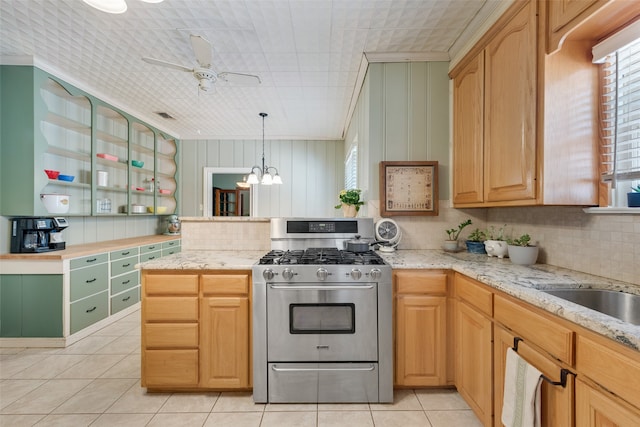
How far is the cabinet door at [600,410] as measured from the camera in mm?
782

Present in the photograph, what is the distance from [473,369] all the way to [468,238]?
1119mm

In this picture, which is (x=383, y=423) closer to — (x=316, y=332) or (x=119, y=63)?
(x=316, y=332)

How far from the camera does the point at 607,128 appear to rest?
1.43 meters

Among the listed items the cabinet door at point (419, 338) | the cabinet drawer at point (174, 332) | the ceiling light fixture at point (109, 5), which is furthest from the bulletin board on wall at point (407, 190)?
the ceiling light fixture at point (109, 5)

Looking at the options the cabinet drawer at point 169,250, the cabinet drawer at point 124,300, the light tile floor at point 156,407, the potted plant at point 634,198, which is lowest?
the light tile floor at point 156,407

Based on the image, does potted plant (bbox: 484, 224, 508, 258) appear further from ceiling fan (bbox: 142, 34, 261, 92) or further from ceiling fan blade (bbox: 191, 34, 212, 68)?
ceiling fan blade (bbox: 191, 34, 212, 68)

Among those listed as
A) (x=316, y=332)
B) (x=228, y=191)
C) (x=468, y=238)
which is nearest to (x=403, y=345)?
(x=316, y=332)

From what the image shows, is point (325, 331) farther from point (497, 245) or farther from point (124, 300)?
point (124, 300)

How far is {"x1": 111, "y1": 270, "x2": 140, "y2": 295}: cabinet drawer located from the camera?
125 inches

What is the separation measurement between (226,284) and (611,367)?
1.77 m

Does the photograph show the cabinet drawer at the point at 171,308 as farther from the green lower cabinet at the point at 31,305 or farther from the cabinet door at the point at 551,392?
the cabinet door at the point at 551,392

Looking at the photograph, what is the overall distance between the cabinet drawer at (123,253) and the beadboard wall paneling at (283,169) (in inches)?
75.9

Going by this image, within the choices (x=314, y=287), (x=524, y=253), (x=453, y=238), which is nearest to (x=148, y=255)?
(x=314, y=287)

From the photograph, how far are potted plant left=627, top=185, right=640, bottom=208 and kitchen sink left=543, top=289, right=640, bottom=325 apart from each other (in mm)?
406
